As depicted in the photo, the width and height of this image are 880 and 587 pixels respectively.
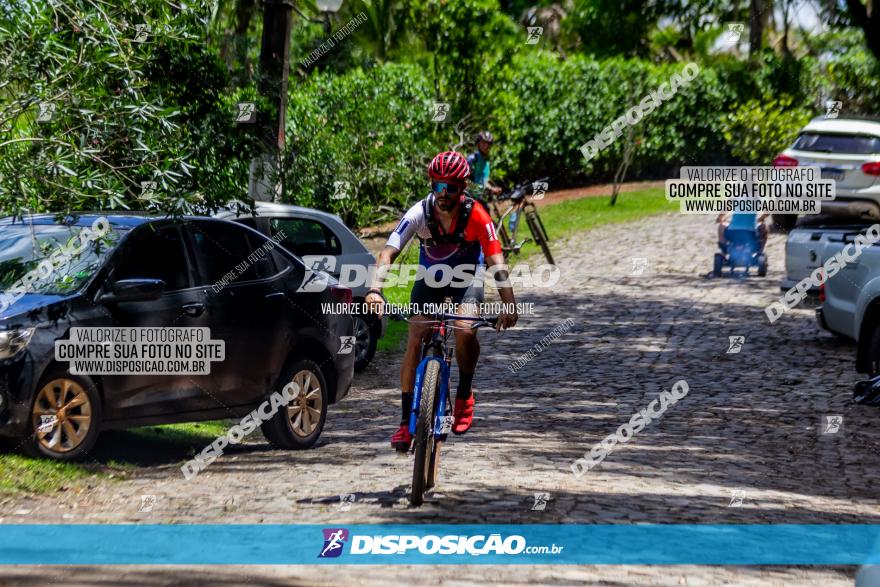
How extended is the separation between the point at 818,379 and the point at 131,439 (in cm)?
732

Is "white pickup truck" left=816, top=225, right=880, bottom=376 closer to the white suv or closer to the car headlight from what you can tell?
the white suv

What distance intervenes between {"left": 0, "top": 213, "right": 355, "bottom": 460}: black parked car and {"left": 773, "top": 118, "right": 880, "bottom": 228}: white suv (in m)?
14.8

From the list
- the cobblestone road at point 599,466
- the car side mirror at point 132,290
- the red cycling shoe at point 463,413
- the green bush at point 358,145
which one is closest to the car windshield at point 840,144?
the cobblestone road at point 599,466

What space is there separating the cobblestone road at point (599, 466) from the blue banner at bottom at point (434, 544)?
0.20 meters

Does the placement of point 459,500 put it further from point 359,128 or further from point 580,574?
point 359,128

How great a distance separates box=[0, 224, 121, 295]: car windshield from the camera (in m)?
9.62

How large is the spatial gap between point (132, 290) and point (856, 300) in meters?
8.47

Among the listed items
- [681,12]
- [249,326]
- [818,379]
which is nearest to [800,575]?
[249,326]

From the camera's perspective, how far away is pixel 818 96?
41312 millimetres

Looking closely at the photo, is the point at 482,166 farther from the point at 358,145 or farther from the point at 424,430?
the point at 424,430

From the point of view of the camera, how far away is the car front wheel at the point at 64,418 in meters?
9.16

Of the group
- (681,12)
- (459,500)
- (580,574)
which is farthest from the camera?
(681,12)

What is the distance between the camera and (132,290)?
963cm

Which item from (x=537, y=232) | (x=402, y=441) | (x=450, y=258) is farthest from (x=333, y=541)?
(x=537, y=232)
